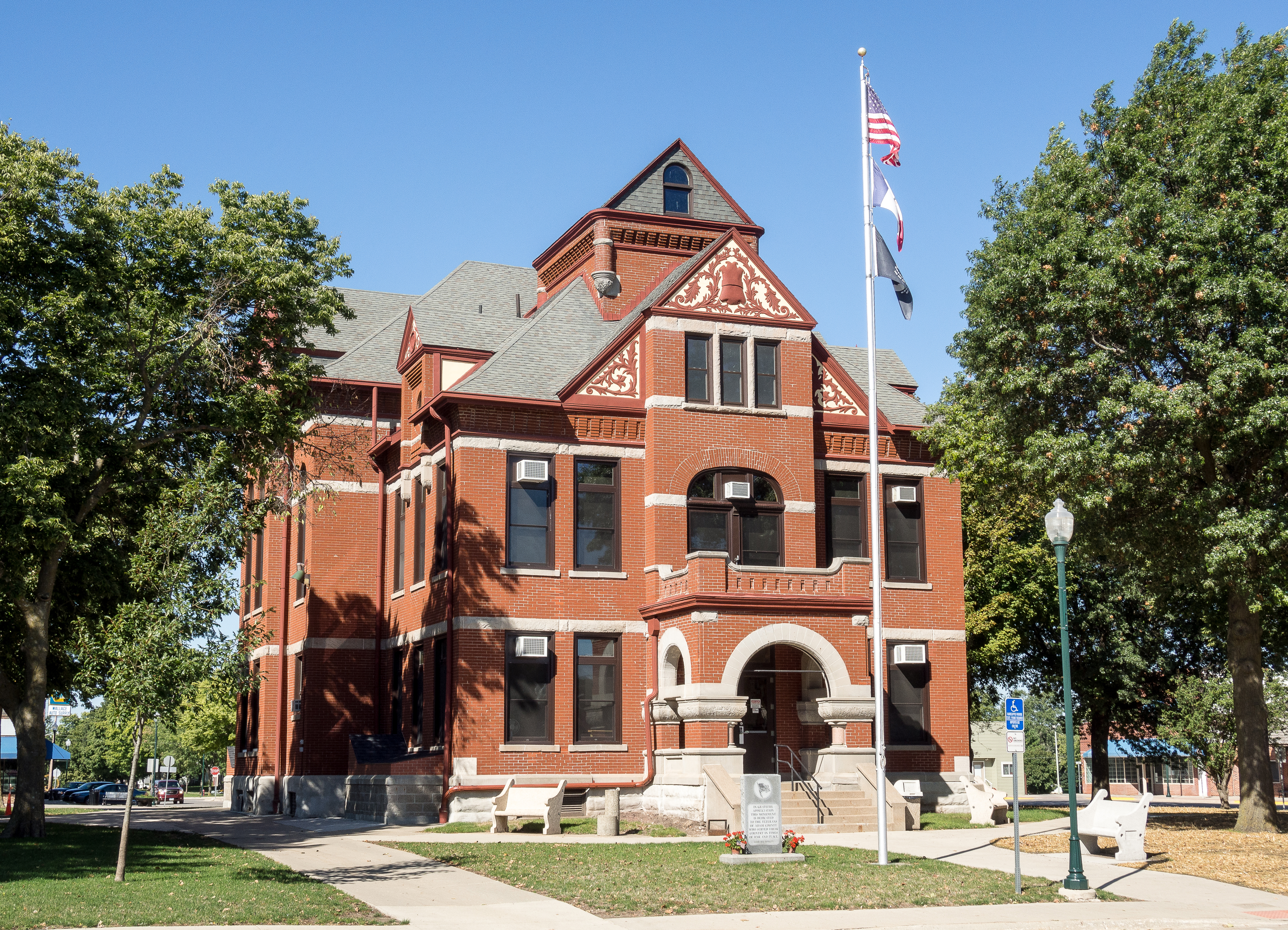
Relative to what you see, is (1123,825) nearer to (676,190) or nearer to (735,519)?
(735,519)

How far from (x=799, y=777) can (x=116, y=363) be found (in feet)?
55.7

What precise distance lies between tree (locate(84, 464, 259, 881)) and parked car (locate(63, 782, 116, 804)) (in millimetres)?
57992

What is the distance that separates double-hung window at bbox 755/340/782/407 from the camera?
Answer: 98.5 ft

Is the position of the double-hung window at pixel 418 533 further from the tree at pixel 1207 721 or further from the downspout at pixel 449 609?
the tree at pixel 1207 721

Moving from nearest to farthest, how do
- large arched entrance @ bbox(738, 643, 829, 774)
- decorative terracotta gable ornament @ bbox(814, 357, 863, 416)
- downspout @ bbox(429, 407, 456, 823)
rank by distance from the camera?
downspout @ bbox(429, 407, 456, 823), large arched entrance @ bbox(738, 643, 829, 774), decorative terracotta gable ornament @ bbox(814, 357, 863, 416)

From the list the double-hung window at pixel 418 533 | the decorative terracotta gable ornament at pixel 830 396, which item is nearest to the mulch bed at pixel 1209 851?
the decorative terracotta gable ornament at pixel 830 396

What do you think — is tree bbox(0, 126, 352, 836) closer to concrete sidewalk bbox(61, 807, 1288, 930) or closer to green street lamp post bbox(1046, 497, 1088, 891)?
concrete sidewalk bbox(61, 807, 1288, 930)

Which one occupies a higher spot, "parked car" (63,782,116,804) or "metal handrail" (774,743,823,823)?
"metal handrail" (774,743,823,823)

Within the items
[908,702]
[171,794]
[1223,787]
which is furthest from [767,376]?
[171,794]

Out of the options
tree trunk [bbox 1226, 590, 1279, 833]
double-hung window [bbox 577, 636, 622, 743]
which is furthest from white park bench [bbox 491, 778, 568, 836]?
tree trunk [bbox 1226, 590, 1279, 833]

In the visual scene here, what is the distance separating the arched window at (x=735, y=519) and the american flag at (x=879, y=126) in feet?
31.9

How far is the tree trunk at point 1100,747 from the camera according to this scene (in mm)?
46781

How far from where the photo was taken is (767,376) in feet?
98.8

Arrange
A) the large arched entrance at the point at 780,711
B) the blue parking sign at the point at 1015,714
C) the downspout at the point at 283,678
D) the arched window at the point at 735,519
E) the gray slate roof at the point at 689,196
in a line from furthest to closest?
the downspout at the point at 283,678 → the gray slate roof at the point at 689,196 → the arched window at the point at 735,519 → the large arched entrance at the point at 780,711 → the blue parking sign at the point at 1015,714
